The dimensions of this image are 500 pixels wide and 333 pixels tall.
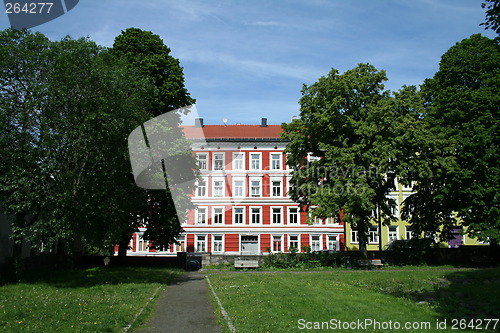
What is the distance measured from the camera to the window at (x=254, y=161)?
54812 mm

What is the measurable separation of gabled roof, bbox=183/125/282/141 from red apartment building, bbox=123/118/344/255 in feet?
0.61

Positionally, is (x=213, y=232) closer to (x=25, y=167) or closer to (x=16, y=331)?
(x=25, y=167)

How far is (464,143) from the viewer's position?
103ft

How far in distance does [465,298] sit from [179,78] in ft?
84.4

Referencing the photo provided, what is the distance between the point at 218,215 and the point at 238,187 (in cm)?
428

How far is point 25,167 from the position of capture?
1955cm

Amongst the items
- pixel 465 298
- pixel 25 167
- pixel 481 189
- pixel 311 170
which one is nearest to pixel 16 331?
pixel 25 167

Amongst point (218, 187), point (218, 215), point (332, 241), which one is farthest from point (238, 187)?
point (332, 241)

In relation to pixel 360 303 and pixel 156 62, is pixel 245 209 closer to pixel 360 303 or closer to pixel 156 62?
pixel 156 62

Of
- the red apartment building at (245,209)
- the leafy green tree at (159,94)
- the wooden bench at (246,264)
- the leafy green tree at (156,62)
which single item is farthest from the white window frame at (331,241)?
the leafy green tree at (156,62)

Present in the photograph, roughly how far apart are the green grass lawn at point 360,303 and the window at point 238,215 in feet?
104

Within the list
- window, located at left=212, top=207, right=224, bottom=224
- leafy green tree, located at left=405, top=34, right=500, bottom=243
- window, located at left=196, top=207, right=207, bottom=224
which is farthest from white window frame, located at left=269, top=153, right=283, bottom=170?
leafy green tree, located at left=405, top=34, right=500, bottom=243

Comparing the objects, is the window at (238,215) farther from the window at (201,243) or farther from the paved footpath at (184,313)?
the paved footpath at (184,313)

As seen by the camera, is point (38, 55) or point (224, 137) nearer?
point (38, 55)
